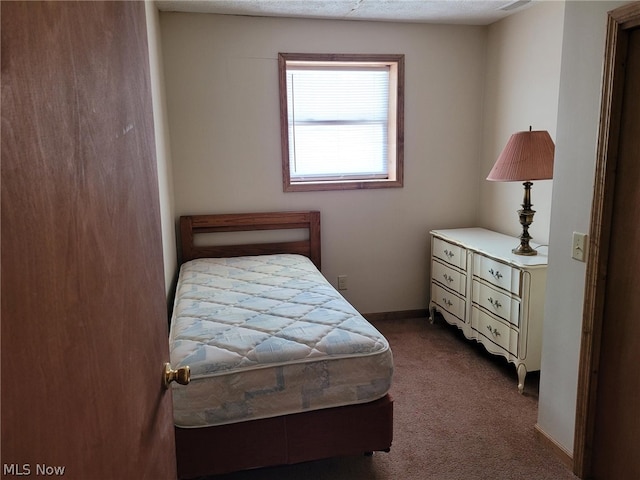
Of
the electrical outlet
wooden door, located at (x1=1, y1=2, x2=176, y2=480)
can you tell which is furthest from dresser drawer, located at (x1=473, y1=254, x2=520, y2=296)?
wooden door, located at (x1=1, y1=2, x2=176, y2=480)

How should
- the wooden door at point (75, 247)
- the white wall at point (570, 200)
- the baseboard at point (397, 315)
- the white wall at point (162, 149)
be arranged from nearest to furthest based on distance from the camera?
the wooden door at point (75, 247) → the white wall at point (570, 200) → the white wall at point (162, 149) → the baseboard at point (397, 315)

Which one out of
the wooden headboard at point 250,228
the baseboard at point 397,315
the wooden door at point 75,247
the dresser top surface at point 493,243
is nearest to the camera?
the wooden door at point 75,247

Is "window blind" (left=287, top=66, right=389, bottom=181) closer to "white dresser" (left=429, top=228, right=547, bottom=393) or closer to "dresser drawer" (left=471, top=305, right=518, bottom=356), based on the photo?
"white dresser" (left=429, top=228, right=547, bottom=393)

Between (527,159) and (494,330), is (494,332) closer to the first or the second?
(494,330)

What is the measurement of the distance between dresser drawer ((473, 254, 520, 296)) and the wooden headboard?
127cm

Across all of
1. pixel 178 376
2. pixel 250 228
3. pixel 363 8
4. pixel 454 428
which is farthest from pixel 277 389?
pixel 363 8

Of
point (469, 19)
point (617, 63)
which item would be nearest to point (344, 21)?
point (469, 19)

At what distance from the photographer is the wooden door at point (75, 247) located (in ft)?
1.56

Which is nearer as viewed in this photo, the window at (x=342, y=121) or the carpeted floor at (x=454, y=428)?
the carpeted floor at (x=454, y=428)

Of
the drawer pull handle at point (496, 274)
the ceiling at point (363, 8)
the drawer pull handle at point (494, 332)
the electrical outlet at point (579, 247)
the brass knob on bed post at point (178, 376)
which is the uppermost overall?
the ceiling at point (363, 8)

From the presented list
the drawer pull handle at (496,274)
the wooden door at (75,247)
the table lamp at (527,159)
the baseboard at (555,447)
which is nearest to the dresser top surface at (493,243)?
the drawer pull handle at (496,274)

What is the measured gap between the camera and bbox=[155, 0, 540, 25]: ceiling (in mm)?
3180

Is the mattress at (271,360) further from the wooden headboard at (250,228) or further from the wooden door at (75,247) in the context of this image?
the wooden headboard at (250,228)

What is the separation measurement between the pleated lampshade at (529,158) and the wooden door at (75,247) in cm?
243
